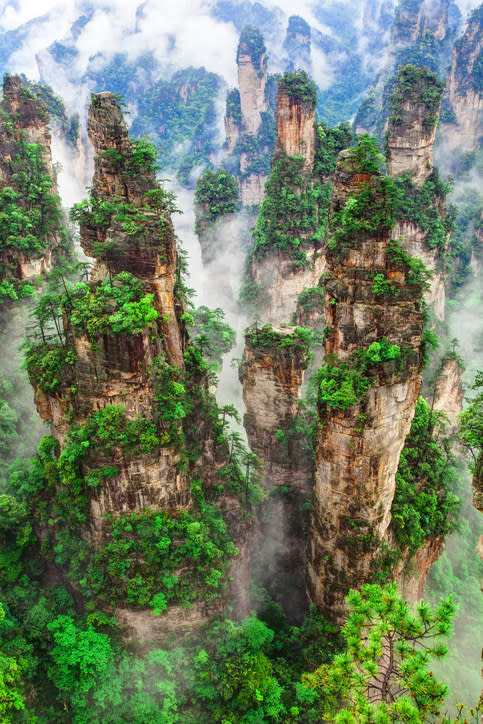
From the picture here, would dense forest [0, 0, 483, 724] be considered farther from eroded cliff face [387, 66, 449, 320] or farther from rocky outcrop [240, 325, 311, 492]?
eroded cliff face [387, 66, 449, 320]

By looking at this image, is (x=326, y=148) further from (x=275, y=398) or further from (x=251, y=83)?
(x=251, y=83)

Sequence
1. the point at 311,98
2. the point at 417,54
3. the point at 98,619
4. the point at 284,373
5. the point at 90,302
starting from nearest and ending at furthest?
the point at 90,302 → the point at 98,619 → the point at 284,373 → the point at 311,98 → the point at 417,54

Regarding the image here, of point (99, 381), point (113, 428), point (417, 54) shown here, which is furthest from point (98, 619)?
point (417, 54)

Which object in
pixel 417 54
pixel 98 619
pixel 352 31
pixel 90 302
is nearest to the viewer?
pixel 90 302

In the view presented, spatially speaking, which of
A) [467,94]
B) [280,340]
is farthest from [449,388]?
[467,94]

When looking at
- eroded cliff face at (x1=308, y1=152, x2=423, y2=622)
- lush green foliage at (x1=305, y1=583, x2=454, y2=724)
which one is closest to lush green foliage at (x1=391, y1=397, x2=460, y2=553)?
eroded cliff face at (x1=308, y1=152, x2=423, y2=622)

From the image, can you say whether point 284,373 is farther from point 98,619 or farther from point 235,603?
point 98,619

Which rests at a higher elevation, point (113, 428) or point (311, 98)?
point (311, 98)
